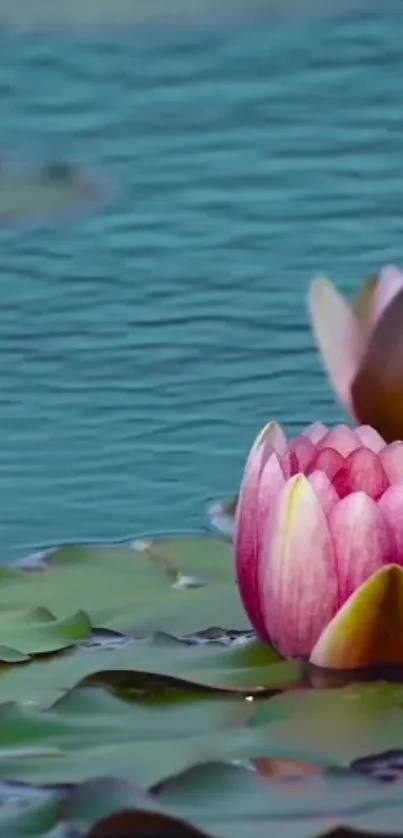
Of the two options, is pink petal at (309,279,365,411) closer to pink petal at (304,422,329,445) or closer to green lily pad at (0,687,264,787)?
pink petal at (304,422,329,445)

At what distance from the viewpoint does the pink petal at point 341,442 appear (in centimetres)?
137

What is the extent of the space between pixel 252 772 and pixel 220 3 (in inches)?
99.9

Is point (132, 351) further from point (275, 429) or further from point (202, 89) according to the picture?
point (202, 89)

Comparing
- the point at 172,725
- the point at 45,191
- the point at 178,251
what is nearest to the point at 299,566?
the point at 172,725

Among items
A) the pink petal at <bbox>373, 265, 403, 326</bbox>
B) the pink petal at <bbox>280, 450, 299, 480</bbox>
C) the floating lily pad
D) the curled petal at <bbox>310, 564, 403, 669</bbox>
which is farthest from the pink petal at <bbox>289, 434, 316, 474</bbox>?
the floating lily pad

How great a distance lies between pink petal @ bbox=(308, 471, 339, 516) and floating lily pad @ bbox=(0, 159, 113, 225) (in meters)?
1.25

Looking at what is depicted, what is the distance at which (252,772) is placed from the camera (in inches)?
47.1

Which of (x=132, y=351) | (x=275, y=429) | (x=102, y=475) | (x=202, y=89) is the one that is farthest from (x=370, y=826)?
(x=202, y=89)

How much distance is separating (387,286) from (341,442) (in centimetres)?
24

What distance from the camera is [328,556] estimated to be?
1.32 metres

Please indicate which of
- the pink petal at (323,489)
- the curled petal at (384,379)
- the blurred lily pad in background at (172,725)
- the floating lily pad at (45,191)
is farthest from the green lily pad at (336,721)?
the floating lily pad at (45,191)

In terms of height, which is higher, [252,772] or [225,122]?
[225,122]

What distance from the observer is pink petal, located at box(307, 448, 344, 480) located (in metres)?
1.36

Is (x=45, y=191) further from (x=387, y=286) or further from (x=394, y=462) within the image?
(x=394, y=462)
